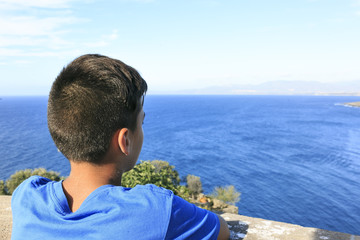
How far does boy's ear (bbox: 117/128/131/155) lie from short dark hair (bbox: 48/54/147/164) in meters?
0.03

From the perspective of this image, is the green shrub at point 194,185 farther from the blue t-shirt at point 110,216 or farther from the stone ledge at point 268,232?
the blue t-shirt at point 110,216

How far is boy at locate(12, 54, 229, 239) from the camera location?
3.87 feet

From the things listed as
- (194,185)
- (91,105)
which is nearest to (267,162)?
(194,185)

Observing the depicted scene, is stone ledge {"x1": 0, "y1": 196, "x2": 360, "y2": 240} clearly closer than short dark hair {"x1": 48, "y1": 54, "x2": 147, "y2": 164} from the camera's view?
No

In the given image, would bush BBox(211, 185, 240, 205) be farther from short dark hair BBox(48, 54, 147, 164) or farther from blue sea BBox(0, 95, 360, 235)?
short dark hair BBox(48, 54, 147, 164)

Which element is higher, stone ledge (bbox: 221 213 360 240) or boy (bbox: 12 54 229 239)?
boy (bbox: 12 54 229 239)

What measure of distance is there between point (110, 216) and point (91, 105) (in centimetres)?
53

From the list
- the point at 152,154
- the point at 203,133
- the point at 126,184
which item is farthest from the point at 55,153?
the point at 126,184

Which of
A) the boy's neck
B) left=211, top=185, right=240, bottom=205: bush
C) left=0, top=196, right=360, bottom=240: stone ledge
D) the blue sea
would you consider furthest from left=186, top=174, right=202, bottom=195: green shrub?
the boy's neck

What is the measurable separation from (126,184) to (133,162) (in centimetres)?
290

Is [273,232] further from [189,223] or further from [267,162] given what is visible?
[267,162]

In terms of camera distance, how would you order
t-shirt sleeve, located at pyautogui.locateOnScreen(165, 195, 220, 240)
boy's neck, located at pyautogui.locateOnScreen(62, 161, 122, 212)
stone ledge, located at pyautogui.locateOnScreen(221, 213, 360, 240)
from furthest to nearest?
stone ledge, located at pyautogui.locateOnScreen(221, 213, 360, 240), boy's neck, located at pyautogui.locateOnScreen(62, 161, 122, 212), t-shirt sleeve, located at pyautogui.locateOnScreen(165, 195, 220, 240)

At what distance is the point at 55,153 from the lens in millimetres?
56625

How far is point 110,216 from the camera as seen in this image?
3.77 ft
